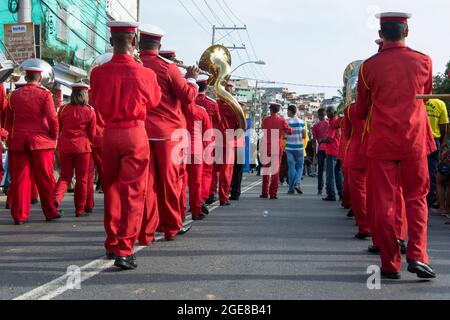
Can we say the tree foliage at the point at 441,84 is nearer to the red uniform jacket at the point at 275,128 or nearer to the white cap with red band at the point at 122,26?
the red uniform jacket at the point at 275,128

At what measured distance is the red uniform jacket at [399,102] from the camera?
5.71 meters

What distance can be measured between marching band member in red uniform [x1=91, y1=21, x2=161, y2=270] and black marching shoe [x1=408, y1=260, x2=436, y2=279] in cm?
220

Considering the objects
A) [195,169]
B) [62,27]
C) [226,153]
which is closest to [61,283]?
[195,169]

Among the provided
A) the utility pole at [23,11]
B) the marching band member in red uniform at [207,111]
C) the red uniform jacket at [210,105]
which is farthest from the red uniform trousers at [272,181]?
the utility pole at [23,11]

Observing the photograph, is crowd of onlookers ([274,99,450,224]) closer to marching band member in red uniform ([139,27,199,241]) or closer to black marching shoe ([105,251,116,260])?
marching band member in red uniform ([139,27,199,241])

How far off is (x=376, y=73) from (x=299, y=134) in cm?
1013

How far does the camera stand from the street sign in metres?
16.9

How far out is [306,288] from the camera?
17.2 ft

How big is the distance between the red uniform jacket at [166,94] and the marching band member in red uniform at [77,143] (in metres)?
3.38

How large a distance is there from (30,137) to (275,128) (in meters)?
6.78

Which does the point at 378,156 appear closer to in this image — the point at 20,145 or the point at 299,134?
the point at 20,145

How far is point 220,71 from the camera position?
12961 mm

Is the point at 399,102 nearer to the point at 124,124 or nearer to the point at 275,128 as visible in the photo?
the point at 124,124
